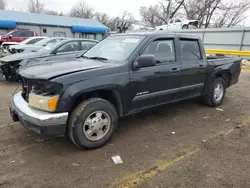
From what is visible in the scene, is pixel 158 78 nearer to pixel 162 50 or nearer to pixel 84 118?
pixel 162 50

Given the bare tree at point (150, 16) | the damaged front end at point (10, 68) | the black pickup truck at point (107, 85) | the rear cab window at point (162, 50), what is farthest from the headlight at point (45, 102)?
the bare tree at point (150, 16)

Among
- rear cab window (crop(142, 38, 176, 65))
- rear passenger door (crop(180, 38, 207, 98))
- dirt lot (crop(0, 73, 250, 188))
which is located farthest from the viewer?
rear passenger door (crop(180, 38, 207, 98))

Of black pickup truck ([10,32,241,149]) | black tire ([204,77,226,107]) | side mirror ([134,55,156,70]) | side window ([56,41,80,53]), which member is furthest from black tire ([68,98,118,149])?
side window ([56,41,80,53])

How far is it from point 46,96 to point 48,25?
30.5 m

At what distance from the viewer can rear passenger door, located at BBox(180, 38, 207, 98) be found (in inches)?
171

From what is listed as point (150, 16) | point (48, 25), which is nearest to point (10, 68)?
point (48, 25)

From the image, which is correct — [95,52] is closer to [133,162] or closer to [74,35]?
[133,162]

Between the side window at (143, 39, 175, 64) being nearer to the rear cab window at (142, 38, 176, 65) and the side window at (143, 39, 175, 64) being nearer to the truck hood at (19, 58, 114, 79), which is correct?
the rear cab window at (142, 38, 176, 65)

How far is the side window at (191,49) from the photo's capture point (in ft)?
14.5

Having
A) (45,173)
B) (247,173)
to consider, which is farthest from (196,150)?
(45,173)

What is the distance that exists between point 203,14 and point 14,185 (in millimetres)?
43795

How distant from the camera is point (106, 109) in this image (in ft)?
10.6

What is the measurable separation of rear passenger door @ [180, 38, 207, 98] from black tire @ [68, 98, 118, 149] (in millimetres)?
1833

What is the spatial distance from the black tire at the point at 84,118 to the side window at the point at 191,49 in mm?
2074
